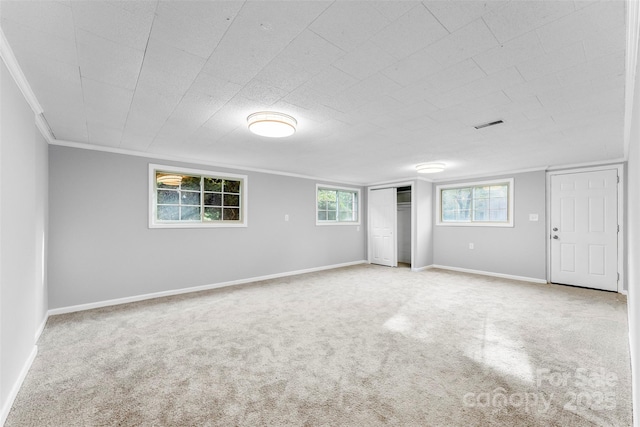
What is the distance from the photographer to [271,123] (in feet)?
8.70

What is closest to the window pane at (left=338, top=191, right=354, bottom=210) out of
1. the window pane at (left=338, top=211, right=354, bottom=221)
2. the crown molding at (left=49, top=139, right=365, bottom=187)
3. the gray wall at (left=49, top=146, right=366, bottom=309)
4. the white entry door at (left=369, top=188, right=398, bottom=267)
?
the window pane at (left=338, top=211, right=354, bottom=221)

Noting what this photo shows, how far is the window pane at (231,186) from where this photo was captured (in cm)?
516

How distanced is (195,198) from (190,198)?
3.3 inches

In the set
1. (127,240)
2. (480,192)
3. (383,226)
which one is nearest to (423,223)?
(383,226)

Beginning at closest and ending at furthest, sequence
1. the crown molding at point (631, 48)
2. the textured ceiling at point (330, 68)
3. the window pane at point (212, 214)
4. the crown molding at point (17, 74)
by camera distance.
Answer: the crown molding at point (631, 48)
the textured ceiling at point (330, 68)
the crown molding at point (17, 74)
the window pane at point (212, 214)

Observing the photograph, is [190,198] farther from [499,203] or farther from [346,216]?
[499,203]

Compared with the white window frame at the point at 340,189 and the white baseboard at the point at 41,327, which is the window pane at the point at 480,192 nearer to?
the white window frame at the point at 340,189

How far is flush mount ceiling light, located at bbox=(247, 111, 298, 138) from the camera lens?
8.66 ft

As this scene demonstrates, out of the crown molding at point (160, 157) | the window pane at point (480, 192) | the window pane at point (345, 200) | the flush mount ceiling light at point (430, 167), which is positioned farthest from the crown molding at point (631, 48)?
the window pane at point (345, 200)

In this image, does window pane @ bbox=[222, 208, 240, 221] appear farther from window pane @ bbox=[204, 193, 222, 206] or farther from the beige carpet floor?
the beige carpet floor

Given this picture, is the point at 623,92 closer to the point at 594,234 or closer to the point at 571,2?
the point at 571,2

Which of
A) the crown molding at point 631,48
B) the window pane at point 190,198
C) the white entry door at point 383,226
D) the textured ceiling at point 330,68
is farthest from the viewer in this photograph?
the white entry door at point 383,226

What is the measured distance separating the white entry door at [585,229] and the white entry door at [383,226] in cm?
311

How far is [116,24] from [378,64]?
1.52 metres
